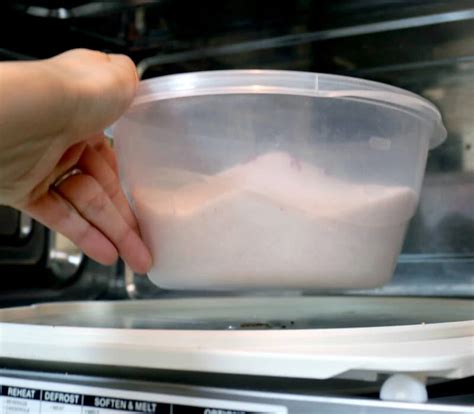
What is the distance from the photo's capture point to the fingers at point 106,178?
2.05 feet

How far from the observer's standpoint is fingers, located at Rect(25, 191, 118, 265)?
60cm

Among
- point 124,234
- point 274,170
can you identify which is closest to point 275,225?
point 274,170

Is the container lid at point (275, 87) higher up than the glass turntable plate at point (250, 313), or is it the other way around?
the container lid at point (275, 87)

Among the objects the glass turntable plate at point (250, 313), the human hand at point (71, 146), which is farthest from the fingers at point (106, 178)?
the glass turntable plate at point (250, 313)

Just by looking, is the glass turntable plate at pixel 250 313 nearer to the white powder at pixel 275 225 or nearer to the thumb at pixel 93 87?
the white powder at pixel 275 225

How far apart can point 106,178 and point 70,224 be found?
0.06m

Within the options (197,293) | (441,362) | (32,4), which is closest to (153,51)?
(32,4)

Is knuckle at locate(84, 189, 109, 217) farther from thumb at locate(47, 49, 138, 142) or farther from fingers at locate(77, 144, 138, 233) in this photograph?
thumb at locate(47, 49, 138, 142)

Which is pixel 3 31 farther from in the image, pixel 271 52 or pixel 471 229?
pixel 471 229

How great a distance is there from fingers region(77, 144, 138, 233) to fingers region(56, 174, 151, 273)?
0.05 feet

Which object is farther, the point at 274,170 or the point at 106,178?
the point at 106,178

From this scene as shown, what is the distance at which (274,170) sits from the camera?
0.54 metres

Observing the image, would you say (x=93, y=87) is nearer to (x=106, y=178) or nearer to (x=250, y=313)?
(x=106, y=178)

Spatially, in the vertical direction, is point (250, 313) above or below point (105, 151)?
below
